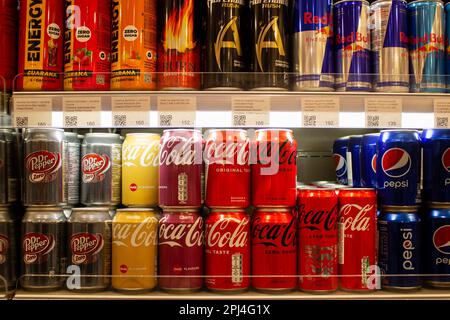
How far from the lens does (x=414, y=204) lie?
122cm

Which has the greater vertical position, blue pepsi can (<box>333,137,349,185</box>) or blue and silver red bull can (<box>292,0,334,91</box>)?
blue and silver red bull can (<box>292,0,334,91</box>)

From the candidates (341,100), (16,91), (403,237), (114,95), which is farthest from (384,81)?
(16,91)

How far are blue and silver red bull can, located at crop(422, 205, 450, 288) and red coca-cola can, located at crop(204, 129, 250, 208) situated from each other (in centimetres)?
52

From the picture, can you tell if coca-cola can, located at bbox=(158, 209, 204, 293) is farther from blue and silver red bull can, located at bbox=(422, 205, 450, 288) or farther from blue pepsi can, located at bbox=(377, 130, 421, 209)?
blue and silver red bull can, located at bbox=(422, 205, 450, 288)

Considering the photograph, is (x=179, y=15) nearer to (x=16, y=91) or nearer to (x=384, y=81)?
(x=16, y=91)

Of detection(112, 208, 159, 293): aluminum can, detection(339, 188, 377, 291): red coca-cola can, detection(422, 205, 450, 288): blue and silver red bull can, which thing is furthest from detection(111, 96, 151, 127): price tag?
detection(422, 205, 450, 288): blue and silver red bull can

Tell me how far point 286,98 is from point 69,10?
2.16ft

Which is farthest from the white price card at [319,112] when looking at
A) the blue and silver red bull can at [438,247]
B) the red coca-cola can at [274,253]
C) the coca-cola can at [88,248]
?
the coca-cola can at [88,248]

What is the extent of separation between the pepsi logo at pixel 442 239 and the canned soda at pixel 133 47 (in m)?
0.89

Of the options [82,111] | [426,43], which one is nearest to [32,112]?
[82,111]

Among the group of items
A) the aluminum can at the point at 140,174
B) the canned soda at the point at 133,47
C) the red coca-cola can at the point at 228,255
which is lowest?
the red coca-cola can at the point at 228,255

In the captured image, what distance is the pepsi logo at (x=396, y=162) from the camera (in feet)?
3.98

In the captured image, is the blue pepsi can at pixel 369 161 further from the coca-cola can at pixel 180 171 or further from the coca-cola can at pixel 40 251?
the coca-cola can at pixel 40 251

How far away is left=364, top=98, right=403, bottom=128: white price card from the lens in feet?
3.80
